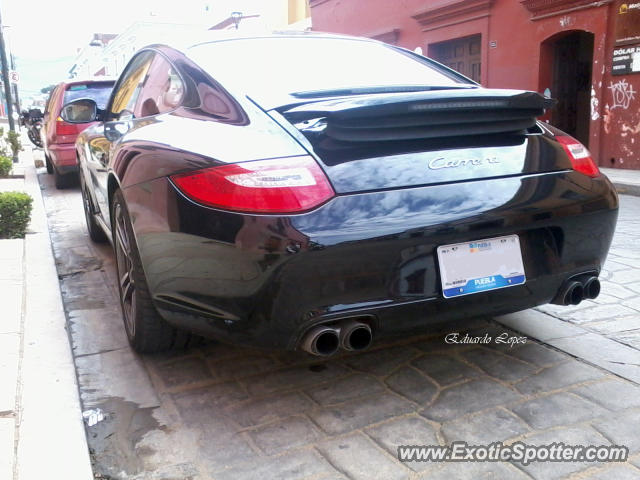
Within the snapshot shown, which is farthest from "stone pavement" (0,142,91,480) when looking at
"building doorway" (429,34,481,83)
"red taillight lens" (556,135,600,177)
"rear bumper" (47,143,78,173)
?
"building doorway" (429,34,481,83)

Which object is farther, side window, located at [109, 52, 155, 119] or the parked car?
the parked car

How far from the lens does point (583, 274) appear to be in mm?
2512

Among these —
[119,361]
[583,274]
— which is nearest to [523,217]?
[583,274]

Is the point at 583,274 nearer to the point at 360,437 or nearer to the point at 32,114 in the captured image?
the point at 360,437

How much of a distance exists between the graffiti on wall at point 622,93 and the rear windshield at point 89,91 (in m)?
8.03

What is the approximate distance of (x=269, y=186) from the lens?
2037mm

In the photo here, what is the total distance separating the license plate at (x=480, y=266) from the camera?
220cm

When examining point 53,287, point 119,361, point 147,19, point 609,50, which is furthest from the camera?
point 147,19

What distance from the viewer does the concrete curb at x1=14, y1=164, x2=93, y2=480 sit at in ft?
6.84

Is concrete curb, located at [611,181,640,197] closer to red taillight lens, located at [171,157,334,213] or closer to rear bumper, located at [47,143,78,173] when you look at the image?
rear bumper, located at [47,143,78,173]

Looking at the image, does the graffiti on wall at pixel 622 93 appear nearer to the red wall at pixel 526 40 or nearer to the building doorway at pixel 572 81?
the red wall at pixel 526 40

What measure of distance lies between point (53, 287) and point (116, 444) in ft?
6.51

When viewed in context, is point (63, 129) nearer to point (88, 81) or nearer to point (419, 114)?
point (88, 81)
